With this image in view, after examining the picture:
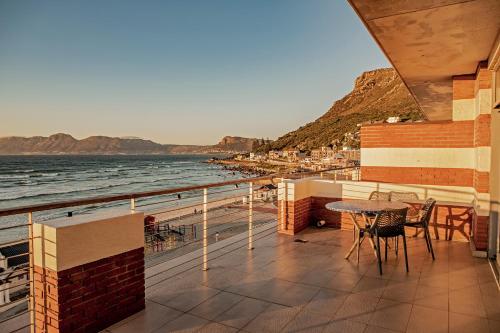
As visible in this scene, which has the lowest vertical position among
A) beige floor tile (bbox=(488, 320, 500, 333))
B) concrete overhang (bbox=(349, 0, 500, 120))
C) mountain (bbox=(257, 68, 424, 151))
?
beige floor tile (bbox=(488, 320, 500, 333))

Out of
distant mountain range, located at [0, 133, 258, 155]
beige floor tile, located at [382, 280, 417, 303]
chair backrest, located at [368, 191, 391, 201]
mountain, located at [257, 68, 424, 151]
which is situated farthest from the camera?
distant mountain range, located at [0, 133, 258, 155]

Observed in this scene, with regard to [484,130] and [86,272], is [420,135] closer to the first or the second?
[484,130]

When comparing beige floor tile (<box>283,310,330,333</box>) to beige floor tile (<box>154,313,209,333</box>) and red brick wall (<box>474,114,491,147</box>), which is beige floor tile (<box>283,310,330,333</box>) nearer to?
beige floor tile (<box>154,313,209,333</box>)

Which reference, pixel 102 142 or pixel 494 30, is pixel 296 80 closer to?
pixel 494 30

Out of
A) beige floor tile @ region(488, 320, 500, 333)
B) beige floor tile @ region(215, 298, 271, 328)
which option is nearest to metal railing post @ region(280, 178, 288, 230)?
beige floor tile @ region(215, 298, 271, 328)

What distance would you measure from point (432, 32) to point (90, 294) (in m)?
4.38

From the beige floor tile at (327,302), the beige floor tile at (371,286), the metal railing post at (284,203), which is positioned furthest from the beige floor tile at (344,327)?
the metal railing post at (284,203)

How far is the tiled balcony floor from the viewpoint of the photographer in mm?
2637

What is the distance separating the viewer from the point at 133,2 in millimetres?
24875

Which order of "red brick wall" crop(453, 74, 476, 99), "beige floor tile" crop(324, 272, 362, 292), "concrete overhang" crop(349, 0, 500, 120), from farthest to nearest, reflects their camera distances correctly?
"red brick wall" crop(453, 74, 476, 99), "beige floor tile" crop(324, 272, 362, 292), "concrete overhang" crop(349, 0, 500, 120)

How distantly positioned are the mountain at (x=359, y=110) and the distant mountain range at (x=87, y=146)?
77.8 m

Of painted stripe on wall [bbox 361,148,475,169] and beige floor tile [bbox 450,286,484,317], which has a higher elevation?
painted stripe on wall [bbox 361,148,475,169]

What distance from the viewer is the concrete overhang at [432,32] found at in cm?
286

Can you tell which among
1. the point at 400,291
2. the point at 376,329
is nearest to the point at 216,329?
the point at 376,329
